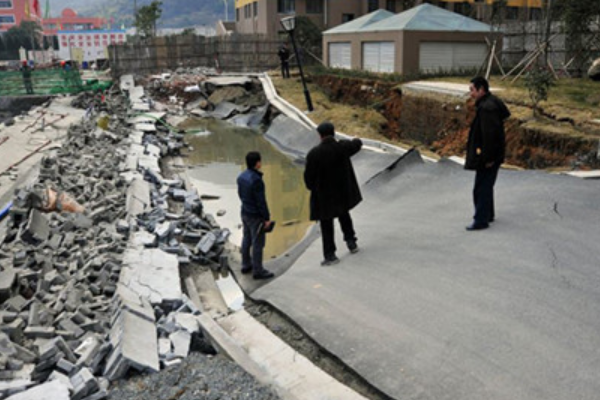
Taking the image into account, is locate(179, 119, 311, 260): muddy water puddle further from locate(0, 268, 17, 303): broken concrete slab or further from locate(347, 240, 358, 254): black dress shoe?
locate(0, 268, 17, 303): broken concrete slab

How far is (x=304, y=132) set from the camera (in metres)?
18.2

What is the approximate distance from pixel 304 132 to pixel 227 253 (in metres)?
9.98

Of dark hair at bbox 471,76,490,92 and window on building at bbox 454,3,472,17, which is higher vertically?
window on building at bbox 454,3,472,17

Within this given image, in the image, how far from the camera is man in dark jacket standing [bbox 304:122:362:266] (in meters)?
6.76

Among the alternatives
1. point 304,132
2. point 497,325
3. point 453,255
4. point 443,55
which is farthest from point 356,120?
point 497,325

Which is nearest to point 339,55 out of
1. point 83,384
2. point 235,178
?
point 235,178

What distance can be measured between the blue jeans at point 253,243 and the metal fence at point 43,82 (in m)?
26.1

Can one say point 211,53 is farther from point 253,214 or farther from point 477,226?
point 477,226

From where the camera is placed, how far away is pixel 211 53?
3700 centimetres

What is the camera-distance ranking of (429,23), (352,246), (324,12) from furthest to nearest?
(324,12) → (429,23) → (352,246)

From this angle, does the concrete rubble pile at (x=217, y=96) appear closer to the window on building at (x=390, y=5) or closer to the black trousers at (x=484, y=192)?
the black trousers at (x=484, y=192)

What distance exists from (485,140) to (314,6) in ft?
136

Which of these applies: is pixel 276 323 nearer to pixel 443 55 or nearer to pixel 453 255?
pixel 453 255

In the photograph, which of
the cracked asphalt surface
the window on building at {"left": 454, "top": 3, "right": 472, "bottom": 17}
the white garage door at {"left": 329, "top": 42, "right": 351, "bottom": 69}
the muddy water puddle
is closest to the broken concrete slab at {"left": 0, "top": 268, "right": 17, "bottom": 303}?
the cracked asphalt surface
